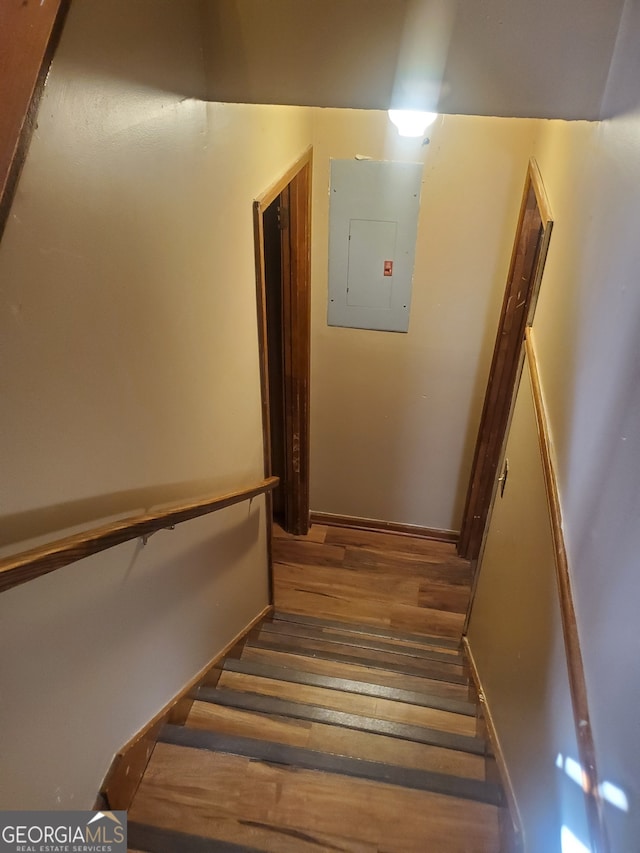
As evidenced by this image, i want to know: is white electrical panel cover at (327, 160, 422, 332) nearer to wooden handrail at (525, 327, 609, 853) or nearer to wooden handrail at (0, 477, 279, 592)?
wooden handrail at (525, 327, 609, 853)

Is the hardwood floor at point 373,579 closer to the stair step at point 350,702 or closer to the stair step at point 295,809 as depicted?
the stair step at point 350,702

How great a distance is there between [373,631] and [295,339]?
1.51 m

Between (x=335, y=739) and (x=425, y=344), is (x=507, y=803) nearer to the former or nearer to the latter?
(x=335, y=739)

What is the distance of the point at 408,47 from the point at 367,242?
5.05ft

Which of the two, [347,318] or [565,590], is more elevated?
[347,318]

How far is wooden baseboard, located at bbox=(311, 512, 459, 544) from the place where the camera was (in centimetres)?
353

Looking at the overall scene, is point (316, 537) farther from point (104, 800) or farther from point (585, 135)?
point (585, 135)

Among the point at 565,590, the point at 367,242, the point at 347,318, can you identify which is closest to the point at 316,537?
the point at 347,318

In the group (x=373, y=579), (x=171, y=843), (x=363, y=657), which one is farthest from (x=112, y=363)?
(x=373, y=579)

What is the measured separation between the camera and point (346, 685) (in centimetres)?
218

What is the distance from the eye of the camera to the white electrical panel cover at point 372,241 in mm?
2711

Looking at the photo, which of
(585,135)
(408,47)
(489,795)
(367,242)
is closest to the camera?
(408,47)

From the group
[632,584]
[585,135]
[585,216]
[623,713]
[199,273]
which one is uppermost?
[585,135]

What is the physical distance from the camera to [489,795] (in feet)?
5.35
